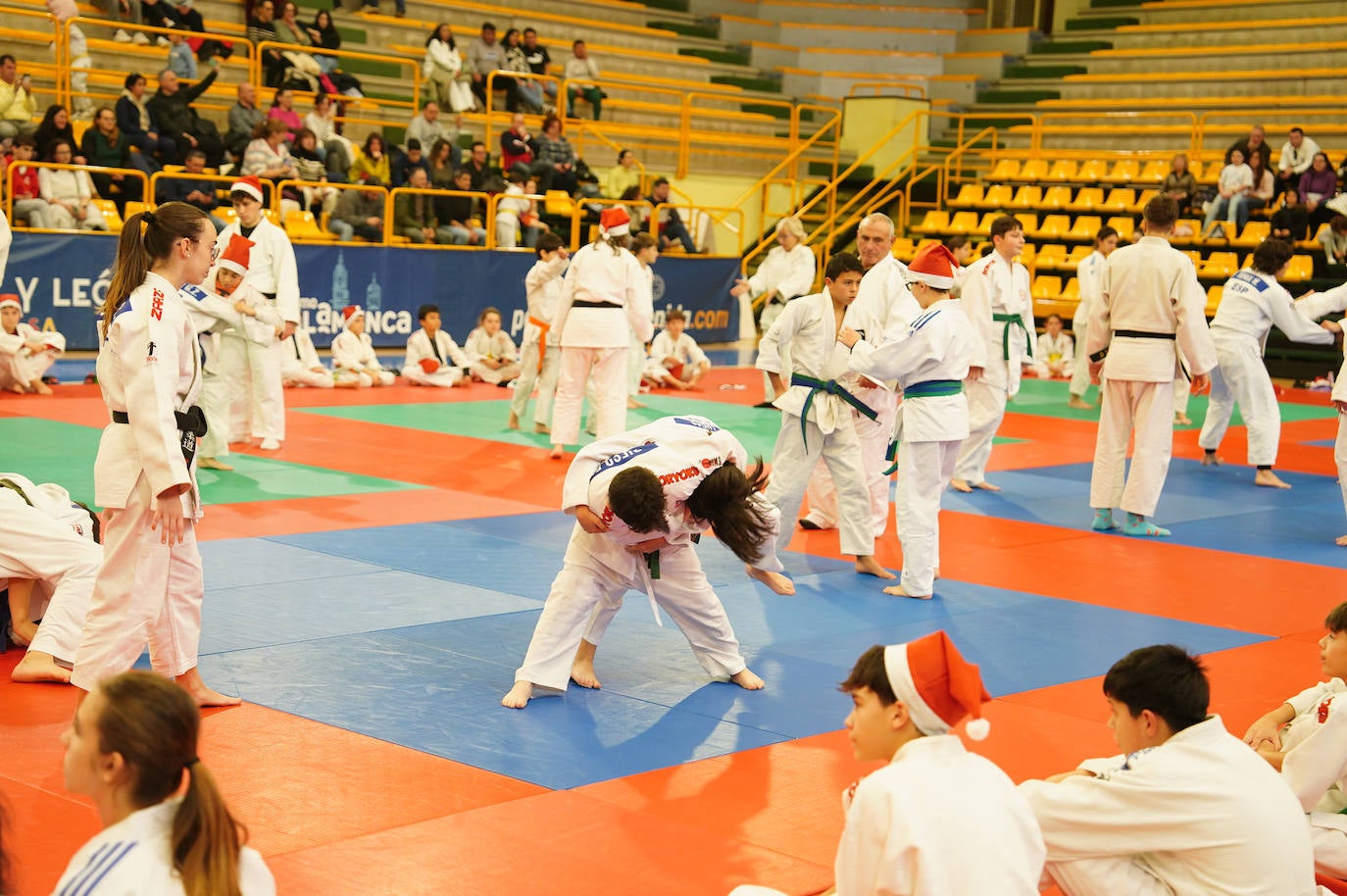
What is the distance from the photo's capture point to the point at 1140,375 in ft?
30.8

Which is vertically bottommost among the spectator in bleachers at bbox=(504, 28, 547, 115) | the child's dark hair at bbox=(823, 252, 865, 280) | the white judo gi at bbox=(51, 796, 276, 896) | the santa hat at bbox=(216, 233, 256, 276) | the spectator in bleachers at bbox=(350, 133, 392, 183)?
the white judo gi at bbox=(51, 796, 276, 896)

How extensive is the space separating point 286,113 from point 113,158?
2.52 meters

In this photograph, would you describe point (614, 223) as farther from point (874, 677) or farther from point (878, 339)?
point (874, 677)

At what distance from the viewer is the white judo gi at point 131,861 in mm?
2465

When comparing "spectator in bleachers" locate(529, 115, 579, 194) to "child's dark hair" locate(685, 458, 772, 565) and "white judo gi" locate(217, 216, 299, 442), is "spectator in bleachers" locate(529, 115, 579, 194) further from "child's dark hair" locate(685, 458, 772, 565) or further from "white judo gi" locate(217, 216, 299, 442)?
"child's dark hair" locate(685, 458, 772, 565)

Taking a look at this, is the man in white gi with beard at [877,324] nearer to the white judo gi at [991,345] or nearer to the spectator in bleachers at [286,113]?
the white judo gi at [991,345]

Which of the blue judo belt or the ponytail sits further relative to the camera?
the blue judo belt

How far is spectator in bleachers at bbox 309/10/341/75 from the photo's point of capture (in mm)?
20000

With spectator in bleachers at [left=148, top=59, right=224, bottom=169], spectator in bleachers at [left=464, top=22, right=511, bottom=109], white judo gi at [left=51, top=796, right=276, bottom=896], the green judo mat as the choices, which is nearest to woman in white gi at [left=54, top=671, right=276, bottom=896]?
white judo gi at [left=51, top=796, right=276, bottom=896]

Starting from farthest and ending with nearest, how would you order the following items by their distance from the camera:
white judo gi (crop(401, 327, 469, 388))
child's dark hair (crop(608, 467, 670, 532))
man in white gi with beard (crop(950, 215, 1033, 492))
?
white judo gi (crop(401, 327, 469, 388))
man in white gi with beard (crop(950, 215, 1033, 492))
child's dark hair (crop(608, 467, 670, 532))

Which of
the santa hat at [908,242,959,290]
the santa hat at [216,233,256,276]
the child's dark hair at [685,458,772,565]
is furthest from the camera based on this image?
the santa hat at [216,233,256,276]

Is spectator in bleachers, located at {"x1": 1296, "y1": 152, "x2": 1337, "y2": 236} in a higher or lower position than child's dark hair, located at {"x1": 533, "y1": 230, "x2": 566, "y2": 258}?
higher

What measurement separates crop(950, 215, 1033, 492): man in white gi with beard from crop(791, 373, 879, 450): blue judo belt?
264 cm

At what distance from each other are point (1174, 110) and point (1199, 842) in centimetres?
2314
